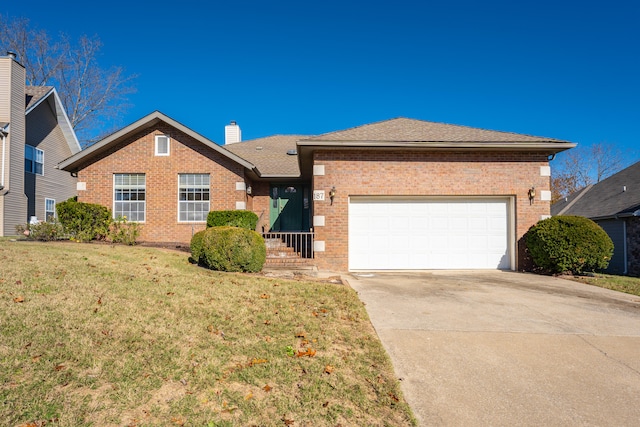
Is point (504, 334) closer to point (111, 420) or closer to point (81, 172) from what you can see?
point (111, 420)

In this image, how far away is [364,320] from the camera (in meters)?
5.38

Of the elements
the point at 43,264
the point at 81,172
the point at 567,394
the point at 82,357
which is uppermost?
the point at 81,172

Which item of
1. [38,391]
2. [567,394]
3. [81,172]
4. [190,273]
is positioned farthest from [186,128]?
[567,394]

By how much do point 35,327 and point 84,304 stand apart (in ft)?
2.68

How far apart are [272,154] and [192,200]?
5227 mm

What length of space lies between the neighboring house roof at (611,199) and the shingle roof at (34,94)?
2748cm

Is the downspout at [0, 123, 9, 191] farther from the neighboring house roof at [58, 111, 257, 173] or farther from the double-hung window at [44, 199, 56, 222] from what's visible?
the neighboring house roof at [58, 111, 257, 173]

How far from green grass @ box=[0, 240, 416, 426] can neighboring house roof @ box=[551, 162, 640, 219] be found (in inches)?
602

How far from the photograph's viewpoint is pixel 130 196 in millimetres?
14000

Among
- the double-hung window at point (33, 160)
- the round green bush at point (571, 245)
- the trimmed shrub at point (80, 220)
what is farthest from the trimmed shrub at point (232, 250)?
the double-hung window at point (33, 160)

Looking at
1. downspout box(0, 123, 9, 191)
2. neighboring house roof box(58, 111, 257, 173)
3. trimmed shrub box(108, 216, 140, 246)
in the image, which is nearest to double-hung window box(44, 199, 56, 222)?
downspout box(0, 123, 9, 191)

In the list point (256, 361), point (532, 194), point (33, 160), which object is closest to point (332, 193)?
point (532, 194)

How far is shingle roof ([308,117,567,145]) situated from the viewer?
1130cm

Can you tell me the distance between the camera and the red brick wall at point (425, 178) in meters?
11.3
